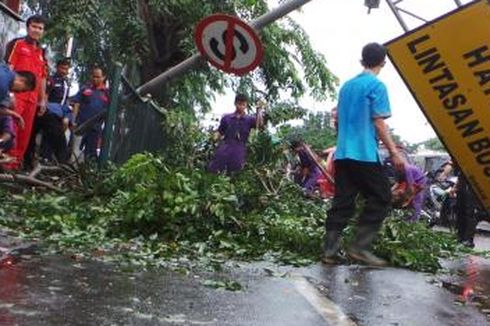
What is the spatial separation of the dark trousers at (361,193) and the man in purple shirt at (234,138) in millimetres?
4579

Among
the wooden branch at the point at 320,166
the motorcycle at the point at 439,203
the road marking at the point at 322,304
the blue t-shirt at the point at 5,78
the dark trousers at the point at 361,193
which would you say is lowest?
the motorcycle at the point at 439,203

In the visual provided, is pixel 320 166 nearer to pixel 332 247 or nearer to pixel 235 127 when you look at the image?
pixel 235 127

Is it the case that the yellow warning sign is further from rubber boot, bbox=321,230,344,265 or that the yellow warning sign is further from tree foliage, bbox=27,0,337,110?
tree foliage, bbox=27,0,337,110

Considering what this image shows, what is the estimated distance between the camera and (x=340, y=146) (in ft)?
20.8

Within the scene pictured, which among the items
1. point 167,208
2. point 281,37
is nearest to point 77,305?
point 167,208

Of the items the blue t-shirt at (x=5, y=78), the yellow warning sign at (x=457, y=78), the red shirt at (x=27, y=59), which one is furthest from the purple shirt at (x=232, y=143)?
the blue t-shirt at (x=5, y=78)

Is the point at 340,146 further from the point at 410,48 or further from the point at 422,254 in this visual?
the point at 410,48

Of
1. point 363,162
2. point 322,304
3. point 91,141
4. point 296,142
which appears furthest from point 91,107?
point 322,304

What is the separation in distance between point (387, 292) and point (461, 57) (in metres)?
2.97

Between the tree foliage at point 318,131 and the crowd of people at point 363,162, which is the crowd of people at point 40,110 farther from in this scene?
the tree foliage at point 318,131

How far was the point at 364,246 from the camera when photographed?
20.0 feet

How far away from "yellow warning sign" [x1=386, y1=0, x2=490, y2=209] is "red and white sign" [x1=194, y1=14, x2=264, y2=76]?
182 cm

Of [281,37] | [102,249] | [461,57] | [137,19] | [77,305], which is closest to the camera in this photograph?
[77,305]

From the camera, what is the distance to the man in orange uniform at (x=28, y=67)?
8.83m
